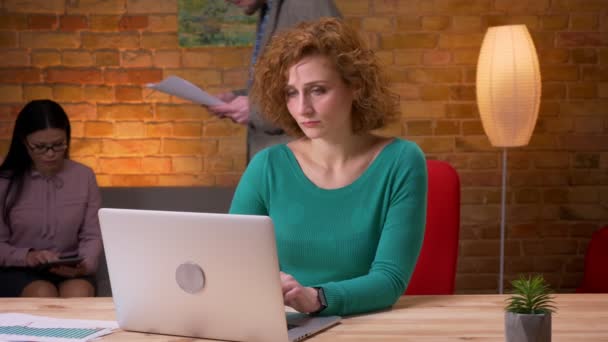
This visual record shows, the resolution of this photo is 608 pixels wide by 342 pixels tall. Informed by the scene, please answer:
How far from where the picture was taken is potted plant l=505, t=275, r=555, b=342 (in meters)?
1.36

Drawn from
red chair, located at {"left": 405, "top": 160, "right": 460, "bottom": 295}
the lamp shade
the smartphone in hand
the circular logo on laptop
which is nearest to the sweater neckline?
red chair, located at {"left": 405, "top": 160, "right": 460, "bottom": 295}

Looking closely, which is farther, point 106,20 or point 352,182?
point 106,20

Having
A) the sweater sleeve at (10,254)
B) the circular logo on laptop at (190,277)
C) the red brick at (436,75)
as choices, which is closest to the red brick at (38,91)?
the sweater sleeve at (10,254)

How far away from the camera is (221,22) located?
4371 mm

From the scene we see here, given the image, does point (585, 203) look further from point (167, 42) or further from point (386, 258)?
point (386, 258)

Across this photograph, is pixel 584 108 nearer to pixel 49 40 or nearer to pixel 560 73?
pixel 560 73

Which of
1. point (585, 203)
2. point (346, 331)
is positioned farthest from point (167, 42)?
point (346, 331)

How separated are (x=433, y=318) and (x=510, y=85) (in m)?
2.37

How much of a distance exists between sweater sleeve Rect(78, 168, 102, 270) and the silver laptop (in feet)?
6.56

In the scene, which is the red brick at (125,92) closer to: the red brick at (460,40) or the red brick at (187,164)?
the red brick at (187,164)

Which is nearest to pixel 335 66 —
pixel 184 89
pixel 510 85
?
pixel 184 89

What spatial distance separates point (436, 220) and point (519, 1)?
2.39m

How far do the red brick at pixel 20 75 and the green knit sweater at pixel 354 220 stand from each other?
2633mm

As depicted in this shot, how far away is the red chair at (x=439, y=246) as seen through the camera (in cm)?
233
